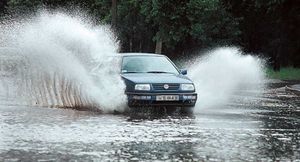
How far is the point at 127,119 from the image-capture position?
1502cm

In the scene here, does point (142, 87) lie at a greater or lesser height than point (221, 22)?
lesser

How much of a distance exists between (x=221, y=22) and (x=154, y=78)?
1623 inches

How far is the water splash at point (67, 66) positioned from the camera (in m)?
17.7

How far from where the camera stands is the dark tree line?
179ft

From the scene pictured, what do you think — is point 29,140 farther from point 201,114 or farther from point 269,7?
point 269,7

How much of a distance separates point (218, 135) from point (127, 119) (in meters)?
3.27

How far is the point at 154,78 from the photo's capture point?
661 inches

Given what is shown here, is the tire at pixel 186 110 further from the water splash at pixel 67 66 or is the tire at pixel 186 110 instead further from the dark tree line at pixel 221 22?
the dark tree line at pixel 221 22

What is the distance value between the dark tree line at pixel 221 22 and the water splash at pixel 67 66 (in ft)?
90.1

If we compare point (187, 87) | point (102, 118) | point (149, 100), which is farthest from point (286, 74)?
point (102, 118)

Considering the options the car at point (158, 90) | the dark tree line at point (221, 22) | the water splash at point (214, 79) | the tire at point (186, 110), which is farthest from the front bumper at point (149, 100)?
the dark tree line at point (221, 22)

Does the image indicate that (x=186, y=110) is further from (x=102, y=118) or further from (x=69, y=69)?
(x=69, y=69)

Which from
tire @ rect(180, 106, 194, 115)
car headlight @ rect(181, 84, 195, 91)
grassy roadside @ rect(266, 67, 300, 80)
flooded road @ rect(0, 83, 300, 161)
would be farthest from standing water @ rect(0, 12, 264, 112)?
grassy roadside @ rect(266, 67, 300, 80)

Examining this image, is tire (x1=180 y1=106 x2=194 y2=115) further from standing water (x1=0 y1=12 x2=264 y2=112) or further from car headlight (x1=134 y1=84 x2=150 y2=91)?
car headlight (x1=134 y1=84 x2=150 y2=91)
